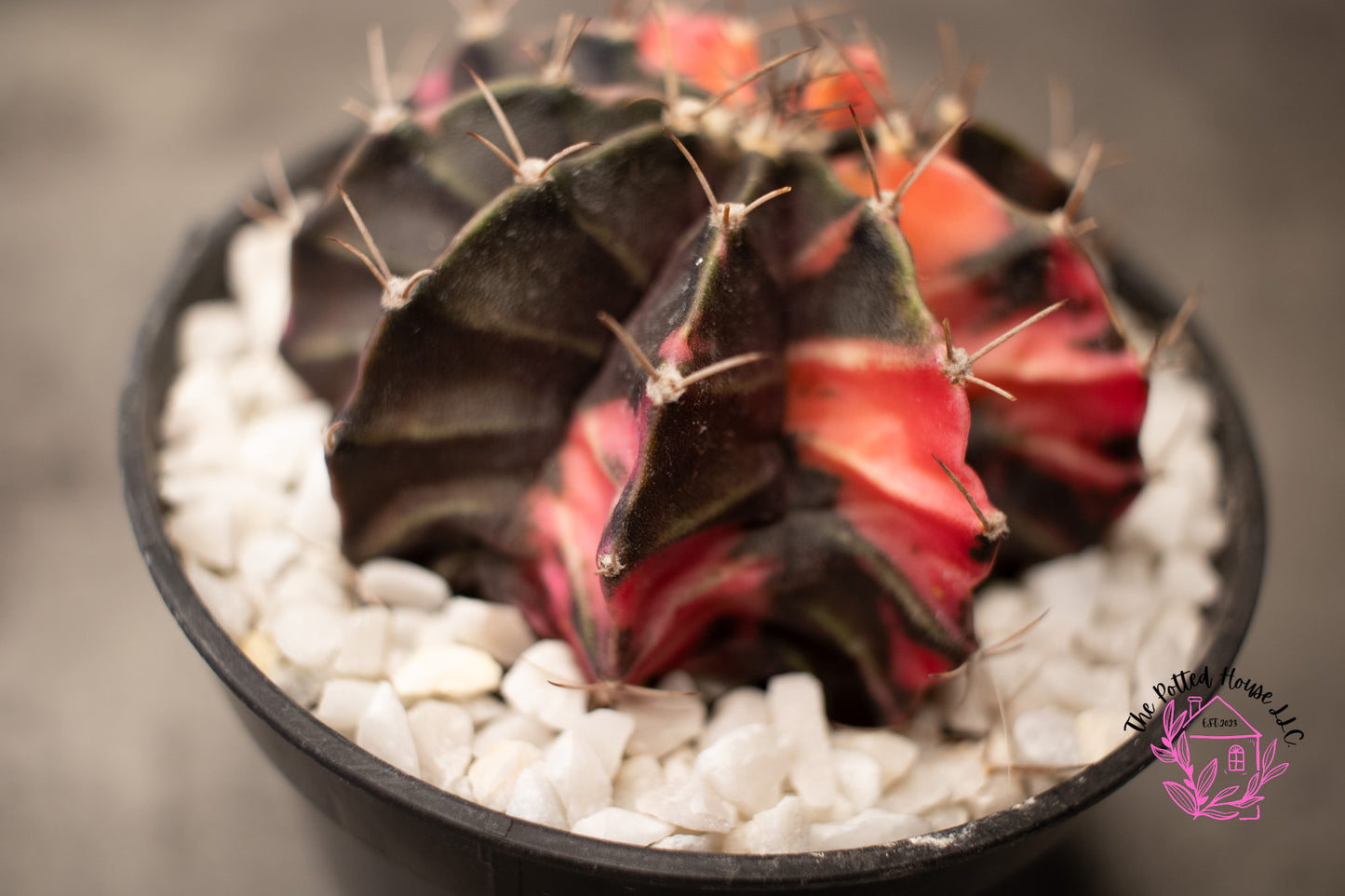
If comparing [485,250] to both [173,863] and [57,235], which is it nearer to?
[173,863]

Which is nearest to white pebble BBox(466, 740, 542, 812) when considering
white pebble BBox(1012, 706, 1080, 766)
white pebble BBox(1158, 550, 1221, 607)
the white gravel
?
the white gravel

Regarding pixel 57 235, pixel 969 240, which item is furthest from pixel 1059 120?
pixel 57 235

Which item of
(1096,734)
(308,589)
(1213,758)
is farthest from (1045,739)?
(308,589)

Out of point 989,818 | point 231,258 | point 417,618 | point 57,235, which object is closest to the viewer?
point 989,818

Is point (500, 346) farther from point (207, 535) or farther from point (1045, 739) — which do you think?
point (1045, 739)

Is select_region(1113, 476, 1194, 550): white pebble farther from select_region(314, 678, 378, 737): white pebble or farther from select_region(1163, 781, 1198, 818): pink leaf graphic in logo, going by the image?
select_region(314, 678, 378, 737): white pebble

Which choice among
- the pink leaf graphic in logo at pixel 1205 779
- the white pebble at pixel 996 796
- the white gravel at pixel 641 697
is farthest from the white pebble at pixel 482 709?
the pink leaf graphic in logo at pixel 1205 779
